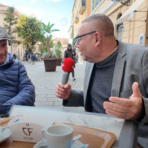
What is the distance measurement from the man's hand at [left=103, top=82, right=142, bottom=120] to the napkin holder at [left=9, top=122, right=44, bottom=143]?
1.28 ft

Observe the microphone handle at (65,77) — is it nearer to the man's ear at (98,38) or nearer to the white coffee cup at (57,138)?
the man's ear at (98,38)

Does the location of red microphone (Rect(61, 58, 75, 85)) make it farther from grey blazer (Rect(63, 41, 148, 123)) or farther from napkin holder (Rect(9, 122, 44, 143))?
napkin holder (Rect(9, 122, 44, 143))

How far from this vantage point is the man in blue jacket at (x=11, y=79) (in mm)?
1852

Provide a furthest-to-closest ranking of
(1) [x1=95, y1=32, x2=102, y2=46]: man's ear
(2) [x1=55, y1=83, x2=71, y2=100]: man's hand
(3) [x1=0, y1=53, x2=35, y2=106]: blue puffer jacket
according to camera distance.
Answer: (3) [x1=0, y1=53, x2=35, y2=106]: blue puffer jacket
(1) [x1=95, y1=32, x2=102, y2=46]: man's ear
(2) [x1=55, y1=83, x2=71, y2=100]: man's hand

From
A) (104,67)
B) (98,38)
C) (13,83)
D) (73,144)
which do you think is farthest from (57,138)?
(13,83)

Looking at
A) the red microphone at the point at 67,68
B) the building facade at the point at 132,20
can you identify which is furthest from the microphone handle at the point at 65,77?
the building facade at the point at 132,20

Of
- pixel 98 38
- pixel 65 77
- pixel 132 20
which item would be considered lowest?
pixel 65 77

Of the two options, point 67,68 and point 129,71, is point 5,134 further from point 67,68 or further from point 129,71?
point 129,71

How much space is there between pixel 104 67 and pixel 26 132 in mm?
967

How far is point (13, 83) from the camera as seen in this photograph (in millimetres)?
1942

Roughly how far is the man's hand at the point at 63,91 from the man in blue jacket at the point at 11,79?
1.33 feet

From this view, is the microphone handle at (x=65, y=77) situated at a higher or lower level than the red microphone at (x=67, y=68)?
lower

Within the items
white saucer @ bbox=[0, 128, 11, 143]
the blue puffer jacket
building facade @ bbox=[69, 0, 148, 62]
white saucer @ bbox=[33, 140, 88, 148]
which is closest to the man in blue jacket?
the blue puffer jacket

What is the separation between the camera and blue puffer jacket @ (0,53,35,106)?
1.84 meters
